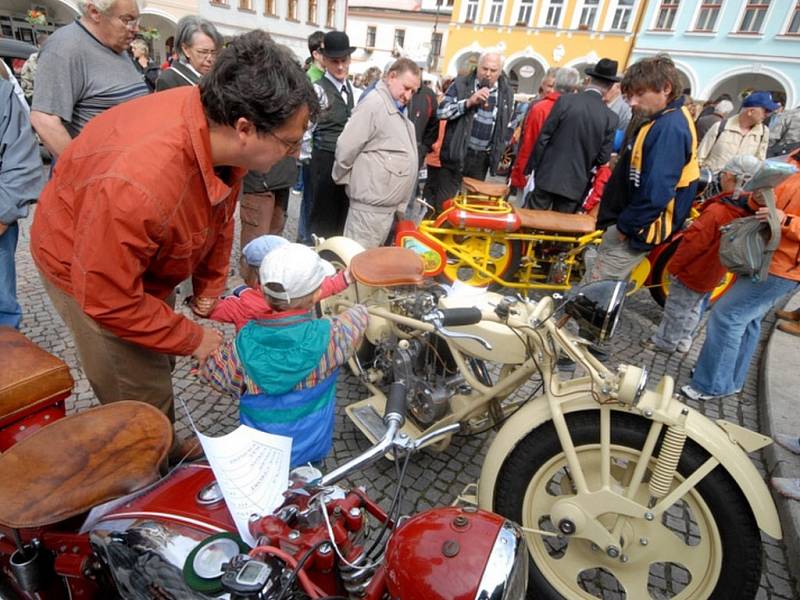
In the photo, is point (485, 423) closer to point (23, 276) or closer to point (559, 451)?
point (559, 451)

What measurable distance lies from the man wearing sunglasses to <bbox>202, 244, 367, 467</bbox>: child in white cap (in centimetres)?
12

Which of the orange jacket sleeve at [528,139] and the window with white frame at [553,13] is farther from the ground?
the window with white frame at [553,13]

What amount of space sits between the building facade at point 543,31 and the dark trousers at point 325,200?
24.3m

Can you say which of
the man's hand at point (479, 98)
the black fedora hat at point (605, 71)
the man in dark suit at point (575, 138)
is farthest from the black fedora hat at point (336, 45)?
the black fedora hat at point (605, 71)

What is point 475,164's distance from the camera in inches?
223

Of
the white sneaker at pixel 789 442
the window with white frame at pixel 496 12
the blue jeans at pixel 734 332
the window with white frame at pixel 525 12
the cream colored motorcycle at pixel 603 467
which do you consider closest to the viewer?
the cream colored motorcycle at pixel 603 467

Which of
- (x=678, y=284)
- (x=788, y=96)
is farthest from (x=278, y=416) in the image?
(x=788, y=96)

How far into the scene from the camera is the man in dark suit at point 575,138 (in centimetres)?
453

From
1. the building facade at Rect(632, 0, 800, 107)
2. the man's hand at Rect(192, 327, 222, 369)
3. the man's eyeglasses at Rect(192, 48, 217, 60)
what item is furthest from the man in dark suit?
the building facade at Rect(632, 0, 800, 107)

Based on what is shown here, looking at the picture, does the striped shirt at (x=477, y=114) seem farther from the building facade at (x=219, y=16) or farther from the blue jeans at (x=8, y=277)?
the building facade at (x=219, y=16)

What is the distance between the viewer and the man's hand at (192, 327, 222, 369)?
1.59 meters

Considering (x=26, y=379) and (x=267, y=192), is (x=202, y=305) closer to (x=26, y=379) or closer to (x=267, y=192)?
(x=26, y=379)

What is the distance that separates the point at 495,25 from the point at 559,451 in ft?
108

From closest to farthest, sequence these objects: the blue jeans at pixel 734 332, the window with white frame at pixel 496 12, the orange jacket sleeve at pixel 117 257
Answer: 1. the orange jacket sleeve at pixel 117 257
2. the blue jeans at pixel 734 332
3. the window with white frame at pixel 496 12
